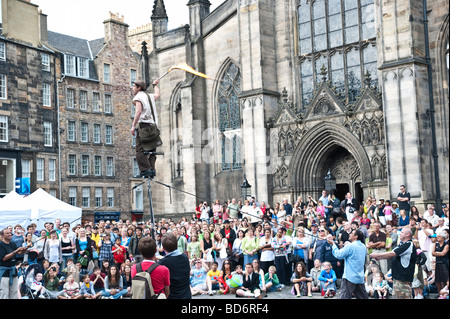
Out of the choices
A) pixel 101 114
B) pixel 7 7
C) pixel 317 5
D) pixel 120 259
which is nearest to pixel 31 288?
pixel 120 259

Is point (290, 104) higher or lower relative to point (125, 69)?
lower

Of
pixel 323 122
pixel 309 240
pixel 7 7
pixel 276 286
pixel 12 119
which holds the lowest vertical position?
pixel 276 286

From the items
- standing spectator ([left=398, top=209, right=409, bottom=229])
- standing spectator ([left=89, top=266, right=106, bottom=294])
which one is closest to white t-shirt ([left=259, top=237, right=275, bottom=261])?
standing spectator ([left=398, top=209, right=409, bottom=229])

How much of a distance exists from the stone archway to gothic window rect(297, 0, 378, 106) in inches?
64.0

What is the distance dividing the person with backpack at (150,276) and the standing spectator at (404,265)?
471cm

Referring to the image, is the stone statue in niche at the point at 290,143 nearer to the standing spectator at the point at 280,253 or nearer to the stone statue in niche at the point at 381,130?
the stone statue in niche at the point at 381,130

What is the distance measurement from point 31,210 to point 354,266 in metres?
14.3

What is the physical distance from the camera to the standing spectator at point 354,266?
407 inches

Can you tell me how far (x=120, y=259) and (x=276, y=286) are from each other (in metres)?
4.40

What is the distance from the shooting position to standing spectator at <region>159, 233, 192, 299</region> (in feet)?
22.6

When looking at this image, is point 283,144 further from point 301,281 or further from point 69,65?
point 69,65

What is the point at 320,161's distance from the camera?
80.4 feet
